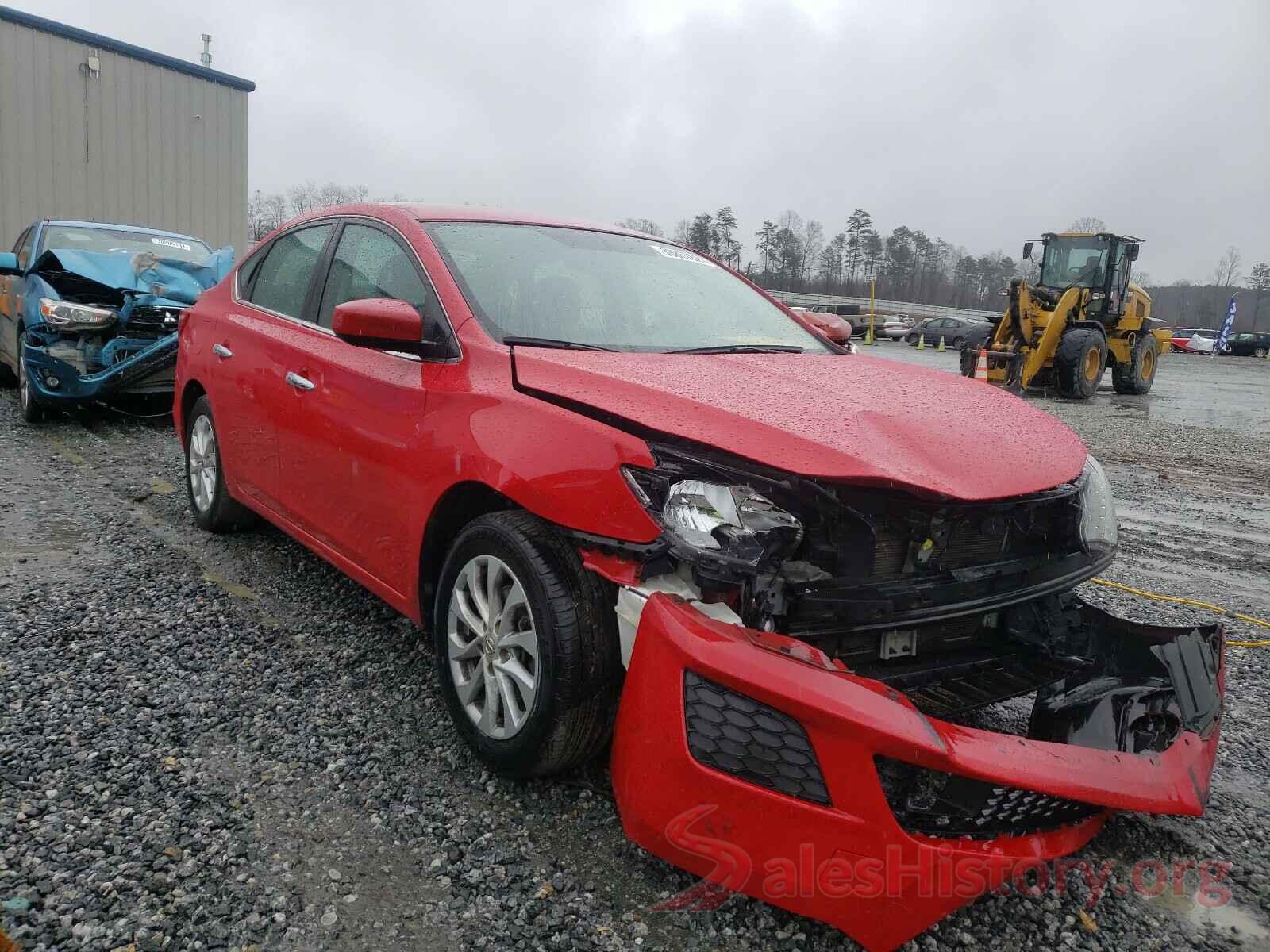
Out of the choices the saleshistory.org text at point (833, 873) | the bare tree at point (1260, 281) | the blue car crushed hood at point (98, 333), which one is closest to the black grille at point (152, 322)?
the blue car crushed hood at point (98, 333)

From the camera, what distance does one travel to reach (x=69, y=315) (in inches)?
266

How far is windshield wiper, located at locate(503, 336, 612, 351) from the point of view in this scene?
2.49 meters

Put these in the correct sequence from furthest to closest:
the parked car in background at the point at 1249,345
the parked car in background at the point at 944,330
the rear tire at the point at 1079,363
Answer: the parked car in background at the point at 1249,345 → the parked car in background at the point at 944,330 → the rear tire at the point at 1079,363

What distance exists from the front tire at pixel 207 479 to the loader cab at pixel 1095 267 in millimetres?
14723

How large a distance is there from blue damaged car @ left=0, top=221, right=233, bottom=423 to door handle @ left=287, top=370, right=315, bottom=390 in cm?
435

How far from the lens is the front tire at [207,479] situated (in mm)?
4168

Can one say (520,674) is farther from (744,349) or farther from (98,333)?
(98,333)

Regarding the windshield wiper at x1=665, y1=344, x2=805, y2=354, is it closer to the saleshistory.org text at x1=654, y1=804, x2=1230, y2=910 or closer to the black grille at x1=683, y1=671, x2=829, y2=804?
the black grille at x1=683, y1=671, x2=829, y2=804

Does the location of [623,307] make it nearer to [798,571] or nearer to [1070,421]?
[798,571]

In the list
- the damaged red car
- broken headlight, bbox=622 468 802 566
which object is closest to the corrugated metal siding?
the damaged red car

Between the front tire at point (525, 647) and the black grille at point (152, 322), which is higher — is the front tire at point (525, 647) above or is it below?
below

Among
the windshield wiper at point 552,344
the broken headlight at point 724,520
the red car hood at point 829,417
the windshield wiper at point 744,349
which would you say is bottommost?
the broken headlight at point 724,520

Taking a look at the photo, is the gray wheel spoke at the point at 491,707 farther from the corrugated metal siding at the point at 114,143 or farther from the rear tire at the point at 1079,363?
the corrugated metal siding at the point at 114,143

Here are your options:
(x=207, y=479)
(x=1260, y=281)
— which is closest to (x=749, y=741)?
(x=207, y=479)
